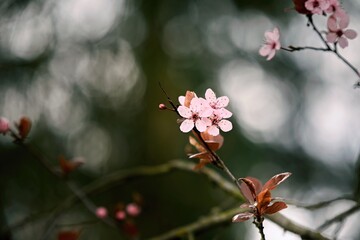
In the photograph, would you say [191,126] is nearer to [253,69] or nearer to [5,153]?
[5,153]

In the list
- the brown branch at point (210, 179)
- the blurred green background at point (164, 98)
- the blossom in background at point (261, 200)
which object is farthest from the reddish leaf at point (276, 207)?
the blurred green background at point (164, 98)

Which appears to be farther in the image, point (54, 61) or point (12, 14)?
point (54, 61)

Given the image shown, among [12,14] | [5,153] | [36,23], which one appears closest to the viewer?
[12,14]

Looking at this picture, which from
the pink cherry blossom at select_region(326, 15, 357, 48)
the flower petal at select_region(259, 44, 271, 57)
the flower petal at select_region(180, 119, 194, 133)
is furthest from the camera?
the flower petal at select_region(259, 44, 271, 57)

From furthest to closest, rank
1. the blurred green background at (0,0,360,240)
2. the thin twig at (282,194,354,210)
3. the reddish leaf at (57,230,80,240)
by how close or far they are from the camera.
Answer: the blurred green background at (0,0,360,240) → the reddish leaf at (57,230,80,240) → the thin twig at (282,194,354,210)

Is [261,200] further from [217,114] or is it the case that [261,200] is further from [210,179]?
[210,179]

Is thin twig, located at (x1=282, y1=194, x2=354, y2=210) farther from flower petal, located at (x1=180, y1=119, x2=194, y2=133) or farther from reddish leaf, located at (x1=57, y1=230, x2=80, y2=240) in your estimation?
reddish leaf, located at (x1=57, y1=230, x2=80, y2=240)

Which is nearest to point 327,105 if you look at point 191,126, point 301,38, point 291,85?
point 291,85

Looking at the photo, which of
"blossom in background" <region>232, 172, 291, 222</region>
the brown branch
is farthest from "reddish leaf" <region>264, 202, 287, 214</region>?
the brown branch
